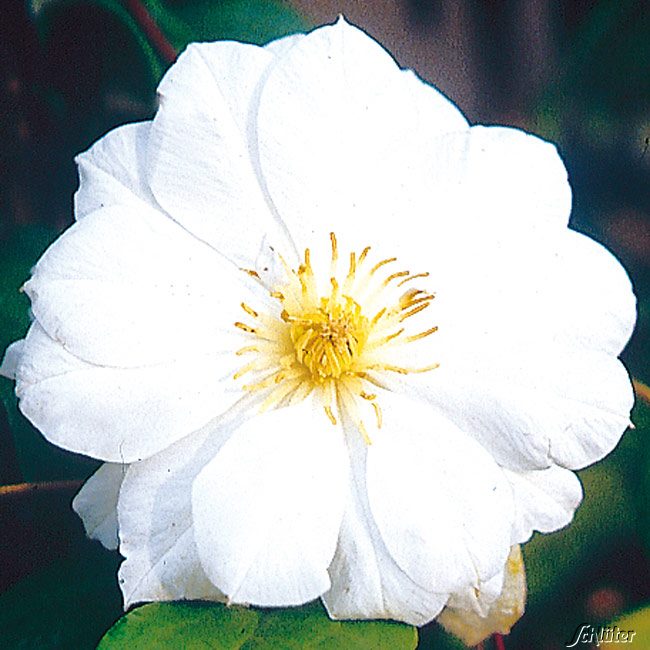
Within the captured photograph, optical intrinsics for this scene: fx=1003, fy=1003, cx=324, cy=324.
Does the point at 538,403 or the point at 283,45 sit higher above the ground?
the point at 283,45

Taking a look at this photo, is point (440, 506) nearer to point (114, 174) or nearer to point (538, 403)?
point (538, 403)

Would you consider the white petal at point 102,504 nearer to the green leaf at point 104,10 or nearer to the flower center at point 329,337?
the flower center at point 329,337

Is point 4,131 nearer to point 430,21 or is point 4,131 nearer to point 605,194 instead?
point 430,21

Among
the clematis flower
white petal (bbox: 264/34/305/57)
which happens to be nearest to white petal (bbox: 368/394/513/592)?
the clematis flower

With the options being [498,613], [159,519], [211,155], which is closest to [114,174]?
[211,155]

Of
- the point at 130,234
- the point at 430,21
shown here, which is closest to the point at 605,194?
the point at 430,21

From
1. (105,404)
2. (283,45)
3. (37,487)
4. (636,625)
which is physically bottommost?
(636,625)
